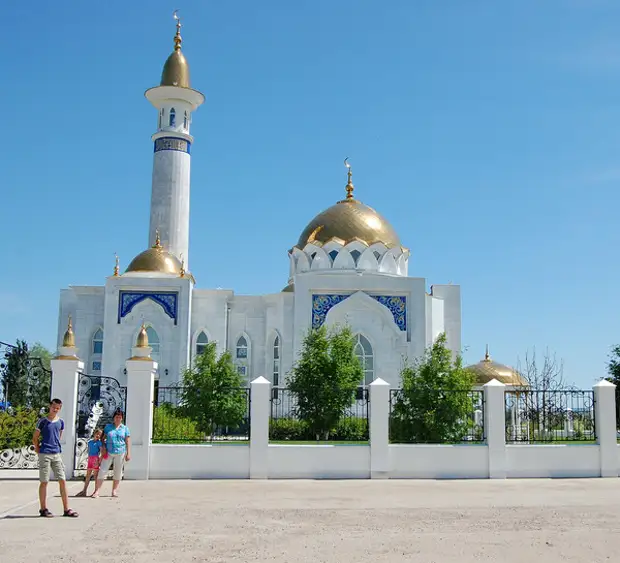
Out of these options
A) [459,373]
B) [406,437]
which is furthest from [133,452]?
[459,373]

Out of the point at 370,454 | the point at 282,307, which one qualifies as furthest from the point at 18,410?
the point at 282,307

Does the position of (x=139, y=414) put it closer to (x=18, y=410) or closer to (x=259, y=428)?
(x=259, y=428)

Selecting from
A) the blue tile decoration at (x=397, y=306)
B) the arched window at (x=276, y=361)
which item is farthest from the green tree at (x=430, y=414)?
the arched window at (x=276, y=361)

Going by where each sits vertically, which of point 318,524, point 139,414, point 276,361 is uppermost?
point 276,361

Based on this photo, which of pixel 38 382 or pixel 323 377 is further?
pixel 323 377

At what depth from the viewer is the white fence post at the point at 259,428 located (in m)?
12.8

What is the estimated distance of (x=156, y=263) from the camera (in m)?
26.5

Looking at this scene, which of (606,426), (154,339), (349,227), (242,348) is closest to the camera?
(606,426)

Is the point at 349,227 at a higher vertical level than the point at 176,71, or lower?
lower

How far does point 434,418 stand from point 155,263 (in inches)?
550

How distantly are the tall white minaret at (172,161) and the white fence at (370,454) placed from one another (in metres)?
17.1

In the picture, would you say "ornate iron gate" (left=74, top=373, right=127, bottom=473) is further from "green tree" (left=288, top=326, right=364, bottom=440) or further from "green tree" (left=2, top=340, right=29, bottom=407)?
"green tree" (left=288, top=326, right=364, bottom=440)

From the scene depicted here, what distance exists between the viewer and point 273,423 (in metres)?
16.4

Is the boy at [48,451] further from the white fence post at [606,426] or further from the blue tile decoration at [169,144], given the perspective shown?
the blue tile decoration at [169,144]
